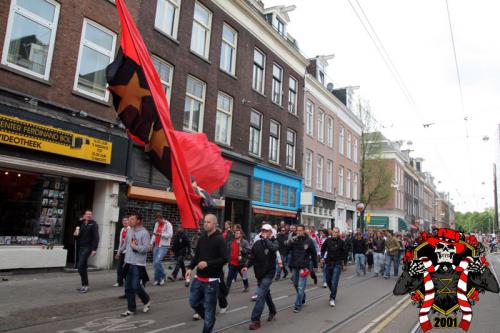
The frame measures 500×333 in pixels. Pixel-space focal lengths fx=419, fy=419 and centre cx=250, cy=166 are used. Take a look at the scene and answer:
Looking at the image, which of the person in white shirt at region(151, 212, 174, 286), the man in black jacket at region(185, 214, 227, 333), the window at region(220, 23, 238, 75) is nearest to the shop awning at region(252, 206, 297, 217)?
the window at region(220, 23, 238, 75)

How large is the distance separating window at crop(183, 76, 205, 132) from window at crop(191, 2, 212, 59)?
4.59 feet

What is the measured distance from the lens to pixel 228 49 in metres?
20.6

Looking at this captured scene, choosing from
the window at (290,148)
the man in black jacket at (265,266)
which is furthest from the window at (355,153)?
the man in black jacket at (265,266)

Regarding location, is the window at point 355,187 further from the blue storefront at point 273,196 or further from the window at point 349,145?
the blue storefront at point 273,196

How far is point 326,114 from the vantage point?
31875 mm

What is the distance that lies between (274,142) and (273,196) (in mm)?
3164

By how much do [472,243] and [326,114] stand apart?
2770 centimetres

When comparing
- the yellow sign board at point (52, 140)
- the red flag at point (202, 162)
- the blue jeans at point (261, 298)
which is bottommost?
the blue jeans at point (261, 298)

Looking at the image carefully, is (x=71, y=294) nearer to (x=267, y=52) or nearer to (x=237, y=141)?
(x=237, y=141)

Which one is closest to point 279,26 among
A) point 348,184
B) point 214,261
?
point 348,184

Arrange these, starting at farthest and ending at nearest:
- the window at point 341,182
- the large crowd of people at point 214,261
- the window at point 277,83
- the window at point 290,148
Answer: the window at point 341,182 → the window at point 290,148 → the window at point 277,83 → the large crowd of people at point 214,261

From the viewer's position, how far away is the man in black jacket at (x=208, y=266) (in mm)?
6031

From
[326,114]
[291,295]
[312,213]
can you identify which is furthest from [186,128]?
[326,114]

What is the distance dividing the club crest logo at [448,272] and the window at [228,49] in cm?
1628
